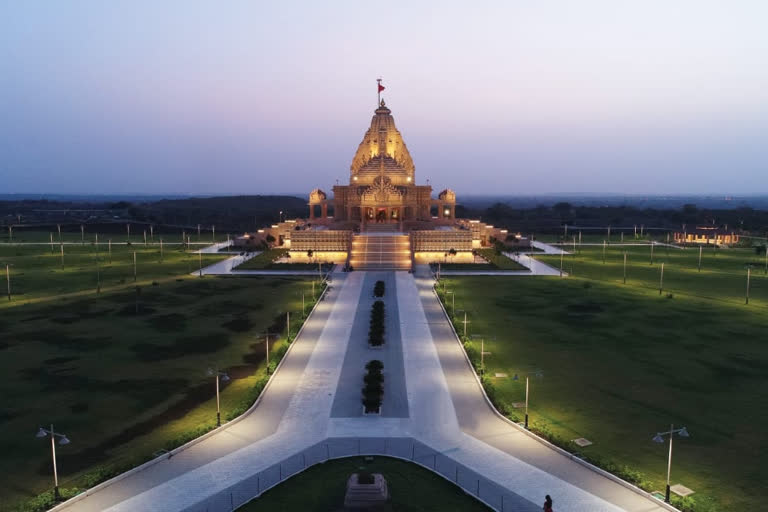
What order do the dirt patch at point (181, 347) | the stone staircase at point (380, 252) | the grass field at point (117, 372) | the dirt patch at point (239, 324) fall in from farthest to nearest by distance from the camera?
the stone staircase at point (380, 252)
the dirt patch at point (239, 324)
the dirt patch at point (181, 347)
the grass field at point (117, 372)

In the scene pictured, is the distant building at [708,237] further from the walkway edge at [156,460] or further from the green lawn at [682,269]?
the walkway edge at [156,460]

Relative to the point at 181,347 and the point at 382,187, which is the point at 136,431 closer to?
the point at 181,347

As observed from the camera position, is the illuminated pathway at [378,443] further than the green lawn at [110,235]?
No

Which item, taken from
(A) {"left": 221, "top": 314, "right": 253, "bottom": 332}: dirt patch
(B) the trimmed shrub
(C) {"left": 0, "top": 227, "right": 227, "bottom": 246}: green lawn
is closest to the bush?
(A) {"left": 221, "top": 314, "right": 253, "bottom": 332}: dirt patch

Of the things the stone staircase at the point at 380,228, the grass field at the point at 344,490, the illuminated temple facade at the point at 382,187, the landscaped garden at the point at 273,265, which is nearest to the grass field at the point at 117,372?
the grass field at the point at 344,490

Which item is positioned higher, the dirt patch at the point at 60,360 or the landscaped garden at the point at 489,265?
the landscaped garden at the point at 489,265

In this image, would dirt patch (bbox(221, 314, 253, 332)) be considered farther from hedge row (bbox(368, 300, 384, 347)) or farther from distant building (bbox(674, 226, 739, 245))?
distant building (bbox(674, 226, 739, 245))

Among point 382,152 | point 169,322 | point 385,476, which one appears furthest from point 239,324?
point 382,152
